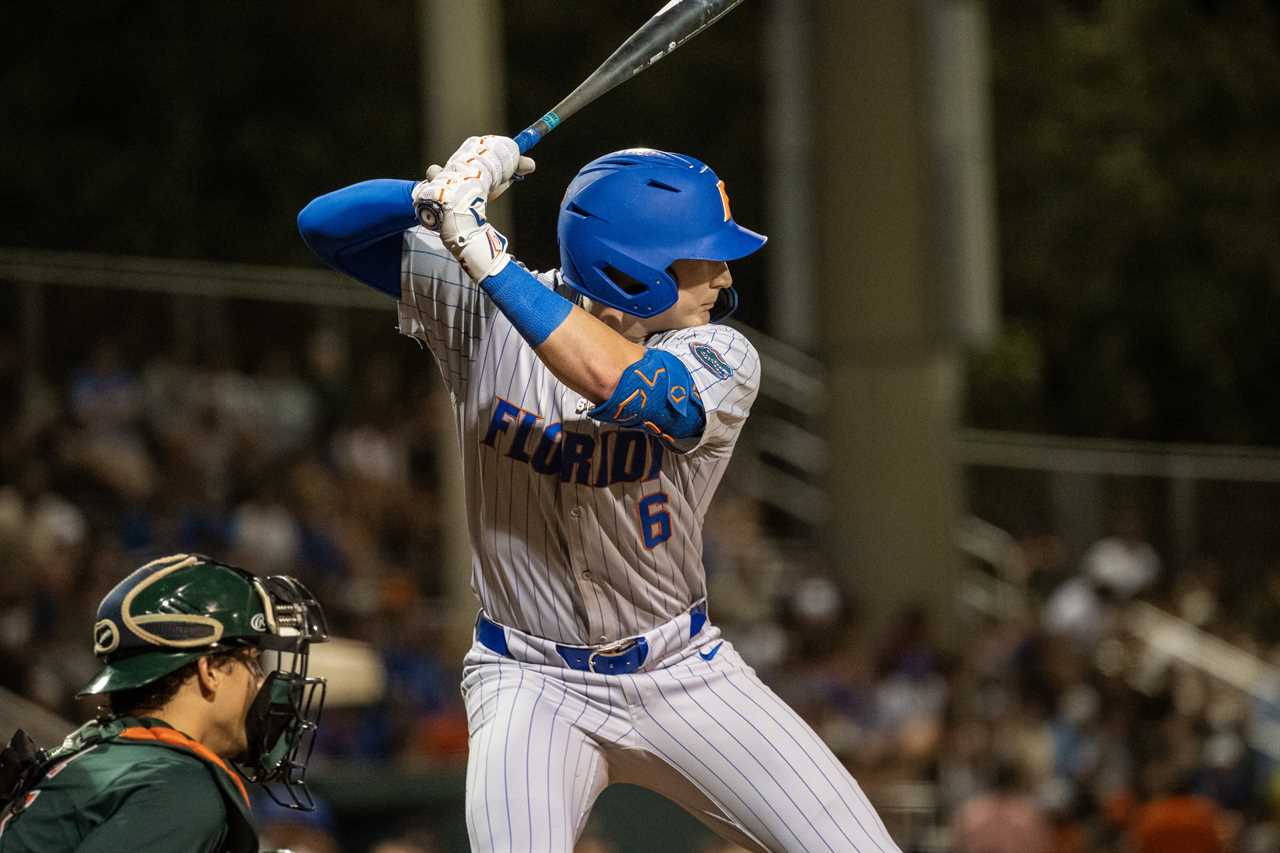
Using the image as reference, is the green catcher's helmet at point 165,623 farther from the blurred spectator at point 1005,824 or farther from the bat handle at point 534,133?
the blurred spectator at point 1005,824

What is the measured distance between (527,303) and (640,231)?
325mm

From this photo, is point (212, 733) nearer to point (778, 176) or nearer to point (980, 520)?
point (778, 176)

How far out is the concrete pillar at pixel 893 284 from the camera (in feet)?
39.0

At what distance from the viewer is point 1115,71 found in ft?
66.4

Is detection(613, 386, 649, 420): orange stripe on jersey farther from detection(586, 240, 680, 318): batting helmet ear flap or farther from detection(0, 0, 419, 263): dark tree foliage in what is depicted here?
detection(0, 0, 419, 263): dark tree foliage

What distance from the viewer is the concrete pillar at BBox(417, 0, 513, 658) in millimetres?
8641

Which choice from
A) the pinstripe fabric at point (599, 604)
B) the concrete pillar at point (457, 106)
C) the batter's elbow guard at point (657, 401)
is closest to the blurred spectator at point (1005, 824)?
the concrete pillar at point (457, 106)

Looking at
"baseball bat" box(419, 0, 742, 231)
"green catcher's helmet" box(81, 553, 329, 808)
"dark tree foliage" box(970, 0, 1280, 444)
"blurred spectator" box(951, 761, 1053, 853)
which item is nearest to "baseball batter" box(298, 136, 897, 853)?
"baseball bat" box(419, 0, 742, 231)

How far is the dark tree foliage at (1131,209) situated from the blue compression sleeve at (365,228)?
16296 mm

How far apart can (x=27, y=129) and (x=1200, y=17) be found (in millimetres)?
12008

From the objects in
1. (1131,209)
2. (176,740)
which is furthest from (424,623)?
(1131,209)

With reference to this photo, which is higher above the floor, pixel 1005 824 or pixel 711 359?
pixel 711 359

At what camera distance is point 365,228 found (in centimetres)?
338

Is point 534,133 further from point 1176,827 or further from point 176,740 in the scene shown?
point 1176,827
